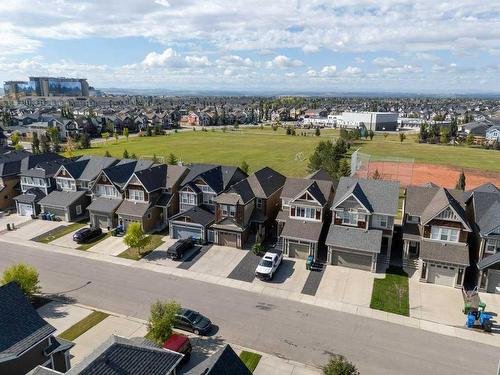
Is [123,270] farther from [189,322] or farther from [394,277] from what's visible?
[394,277]

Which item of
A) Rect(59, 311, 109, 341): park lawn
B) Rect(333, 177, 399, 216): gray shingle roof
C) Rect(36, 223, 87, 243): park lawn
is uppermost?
Rect(333, 177, 399, 216): gray shingle roof

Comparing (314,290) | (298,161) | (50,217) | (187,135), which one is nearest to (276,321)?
(314,290)

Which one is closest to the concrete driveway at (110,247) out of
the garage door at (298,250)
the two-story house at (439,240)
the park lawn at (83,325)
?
the park lawn at (83,325)

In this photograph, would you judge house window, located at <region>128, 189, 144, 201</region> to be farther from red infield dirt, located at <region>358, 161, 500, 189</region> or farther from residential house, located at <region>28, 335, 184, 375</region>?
red infield dirt, located at <region>358, 161, 500, 189</region>

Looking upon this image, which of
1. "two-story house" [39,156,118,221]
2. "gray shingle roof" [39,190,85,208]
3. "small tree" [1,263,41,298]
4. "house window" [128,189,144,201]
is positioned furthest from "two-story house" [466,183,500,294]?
"gray shingle roof" [39,190,85,208]

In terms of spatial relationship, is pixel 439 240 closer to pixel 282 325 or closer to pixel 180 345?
pixel 282 325

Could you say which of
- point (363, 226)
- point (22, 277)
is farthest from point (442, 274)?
point (22, 277)
